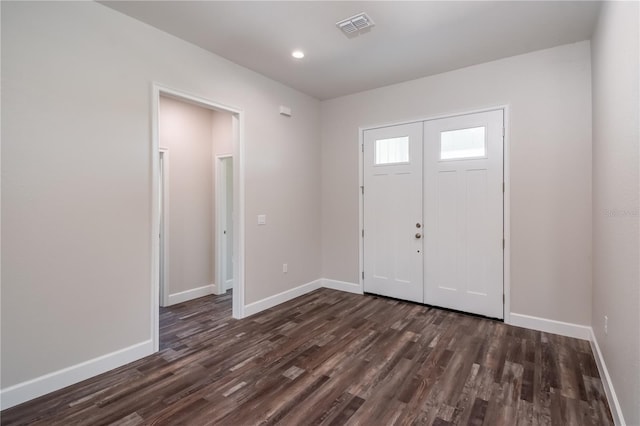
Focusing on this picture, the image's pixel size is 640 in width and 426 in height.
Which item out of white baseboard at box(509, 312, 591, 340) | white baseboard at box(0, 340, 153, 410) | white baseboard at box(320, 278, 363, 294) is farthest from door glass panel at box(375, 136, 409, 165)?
white baseboard at box(0, 340, 153, 410)

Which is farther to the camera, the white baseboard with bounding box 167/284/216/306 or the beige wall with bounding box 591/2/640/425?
the white baseboard with bounding box 167/284/216/306

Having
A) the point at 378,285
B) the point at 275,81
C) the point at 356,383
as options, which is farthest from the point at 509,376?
the point at 275,81

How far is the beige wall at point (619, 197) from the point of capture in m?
1.54

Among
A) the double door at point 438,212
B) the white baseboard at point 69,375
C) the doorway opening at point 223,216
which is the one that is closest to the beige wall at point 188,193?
the doorway opening at point 223,216

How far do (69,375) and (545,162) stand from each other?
15.7ft

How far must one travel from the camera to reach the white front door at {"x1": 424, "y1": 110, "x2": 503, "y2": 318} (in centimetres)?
362

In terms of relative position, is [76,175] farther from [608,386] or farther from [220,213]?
[608,386]

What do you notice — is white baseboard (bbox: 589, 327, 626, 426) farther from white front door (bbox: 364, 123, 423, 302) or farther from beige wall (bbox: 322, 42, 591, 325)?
white front door (bbox: 364, 123, 423, 302)

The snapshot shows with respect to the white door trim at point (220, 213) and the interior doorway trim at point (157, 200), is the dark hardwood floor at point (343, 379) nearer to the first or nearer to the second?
the interior doorway trim at point (157, 200)

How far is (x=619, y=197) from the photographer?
1.90 m

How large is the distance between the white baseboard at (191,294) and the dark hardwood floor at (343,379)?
732mm

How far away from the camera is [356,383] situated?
2.39 metres

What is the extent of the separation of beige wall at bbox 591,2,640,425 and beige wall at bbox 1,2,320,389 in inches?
134

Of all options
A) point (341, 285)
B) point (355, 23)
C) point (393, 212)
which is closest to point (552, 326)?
point (393, 212)
